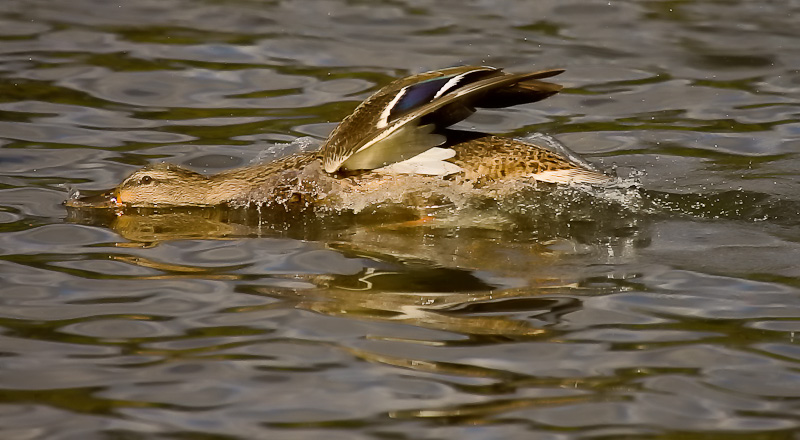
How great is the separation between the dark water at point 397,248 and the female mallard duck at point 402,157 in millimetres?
223

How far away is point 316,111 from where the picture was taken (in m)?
9.65

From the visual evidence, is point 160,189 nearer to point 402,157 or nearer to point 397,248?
point 402,157

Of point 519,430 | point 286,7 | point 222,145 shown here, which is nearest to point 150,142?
point 222,145

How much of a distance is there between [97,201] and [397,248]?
6.91 feet

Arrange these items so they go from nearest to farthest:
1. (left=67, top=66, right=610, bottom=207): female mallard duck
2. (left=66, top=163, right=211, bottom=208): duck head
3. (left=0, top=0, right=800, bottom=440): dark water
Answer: (left=0, top=0, right=800, bottom=440): dark water
(left=67, top=66, right=610, bottom=207): female mallard duck
(left=66, top=163, right=211, bottom=208): duck head

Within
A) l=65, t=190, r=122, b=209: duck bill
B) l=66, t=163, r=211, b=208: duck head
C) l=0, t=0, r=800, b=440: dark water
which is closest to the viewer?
l=0, t=0, r=800, b=440: dark water

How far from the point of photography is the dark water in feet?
15.4

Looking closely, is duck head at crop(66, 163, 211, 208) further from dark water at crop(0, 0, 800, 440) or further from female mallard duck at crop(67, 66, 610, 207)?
dark water at crop(0, 0, 800, 440)

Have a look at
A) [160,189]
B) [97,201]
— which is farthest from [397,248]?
[97,201]

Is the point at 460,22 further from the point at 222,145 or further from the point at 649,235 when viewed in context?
the point at 649,235

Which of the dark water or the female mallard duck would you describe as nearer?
the dark water

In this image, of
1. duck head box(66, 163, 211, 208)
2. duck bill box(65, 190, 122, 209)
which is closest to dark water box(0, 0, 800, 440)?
duck bill box(65, 190, 122, 209)

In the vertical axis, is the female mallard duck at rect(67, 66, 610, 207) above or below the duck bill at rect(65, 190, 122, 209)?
above

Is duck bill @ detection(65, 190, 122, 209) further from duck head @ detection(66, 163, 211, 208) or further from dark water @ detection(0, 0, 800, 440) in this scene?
dark water @ detection(0, 0, 800, 440)
